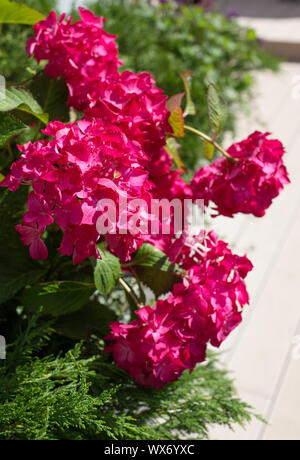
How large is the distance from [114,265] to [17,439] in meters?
0.27

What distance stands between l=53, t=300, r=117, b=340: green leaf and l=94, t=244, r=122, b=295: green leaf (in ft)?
Answer: 0.60

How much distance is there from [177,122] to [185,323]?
262 mm

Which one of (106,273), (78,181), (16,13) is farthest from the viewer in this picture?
(16,13)

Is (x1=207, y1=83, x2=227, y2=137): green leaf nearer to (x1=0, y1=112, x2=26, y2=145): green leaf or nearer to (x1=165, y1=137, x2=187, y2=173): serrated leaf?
(x1=165, y1=137, x2=187, y2=173): serrated leaf

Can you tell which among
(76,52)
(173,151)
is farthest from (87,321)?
(76,52)

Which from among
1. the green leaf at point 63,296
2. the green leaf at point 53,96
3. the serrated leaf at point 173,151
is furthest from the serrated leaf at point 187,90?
the green leaf at point 63,296

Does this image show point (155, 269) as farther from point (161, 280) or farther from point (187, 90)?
point (187, 90)

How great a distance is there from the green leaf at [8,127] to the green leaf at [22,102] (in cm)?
2

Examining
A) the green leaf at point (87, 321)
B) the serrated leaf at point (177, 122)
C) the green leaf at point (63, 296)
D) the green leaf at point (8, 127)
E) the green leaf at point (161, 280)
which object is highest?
the serrated leaf at point (177, 122)

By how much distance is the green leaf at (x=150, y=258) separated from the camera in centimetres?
81

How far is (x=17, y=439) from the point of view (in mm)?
760

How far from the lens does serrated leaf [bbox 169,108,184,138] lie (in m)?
0.77

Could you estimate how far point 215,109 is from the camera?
80cm

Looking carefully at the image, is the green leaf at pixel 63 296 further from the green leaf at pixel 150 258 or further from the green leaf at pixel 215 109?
the green leaf at pixel 215 109
